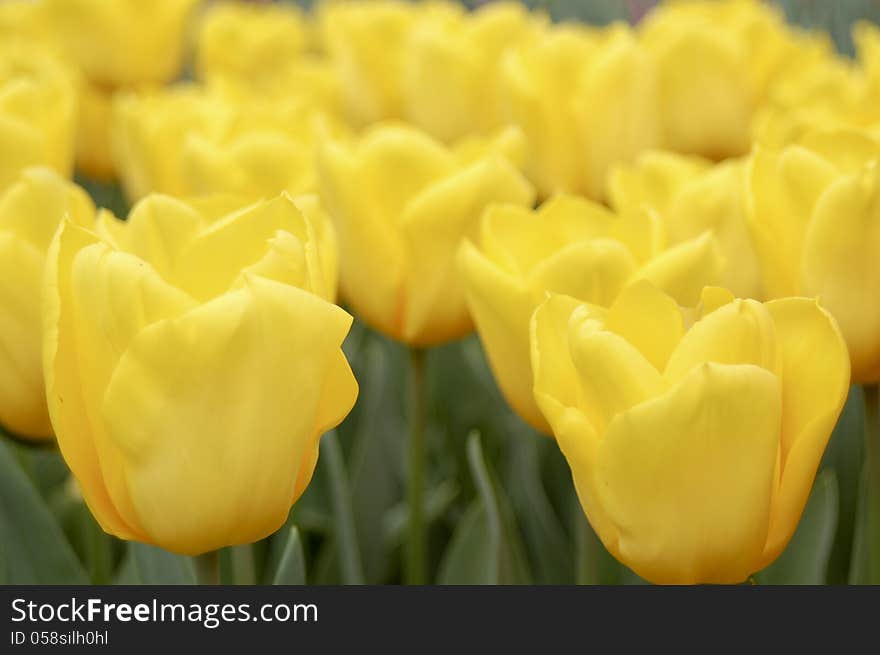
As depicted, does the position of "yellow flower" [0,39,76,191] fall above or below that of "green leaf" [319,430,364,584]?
above

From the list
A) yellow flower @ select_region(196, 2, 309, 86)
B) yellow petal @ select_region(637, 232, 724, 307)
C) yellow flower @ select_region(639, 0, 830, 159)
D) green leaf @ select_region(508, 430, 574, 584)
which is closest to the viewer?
yellow petal @ select_region(637, 232, 724, 307)

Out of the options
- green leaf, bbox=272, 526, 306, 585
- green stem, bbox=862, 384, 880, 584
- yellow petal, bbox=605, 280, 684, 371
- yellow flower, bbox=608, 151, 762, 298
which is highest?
yellow petal, bbox=605, 280, 684, 371

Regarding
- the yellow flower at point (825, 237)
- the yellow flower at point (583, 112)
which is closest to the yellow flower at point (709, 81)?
the yellow flower at point (583, 112)

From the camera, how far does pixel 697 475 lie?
0.47m

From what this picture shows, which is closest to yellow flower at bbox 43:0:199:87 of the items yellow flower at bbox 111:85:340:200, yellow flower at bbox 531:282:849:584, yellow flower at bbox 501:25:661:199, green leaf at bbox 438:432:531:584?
yellow flower at bbox 111:85:340:200

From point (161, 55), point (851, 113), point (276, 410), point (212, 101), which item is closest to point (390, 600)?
point (276, 410)

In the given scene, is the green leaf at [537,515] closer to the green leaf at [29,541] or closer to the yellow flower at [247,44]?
the green leaf at [29,541]

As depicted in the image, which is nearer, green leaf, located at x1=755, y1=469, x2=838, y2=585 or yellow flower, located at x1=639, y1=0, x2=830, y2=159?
green leaf, located at x1=755, y1=469, x2=838, y2=585

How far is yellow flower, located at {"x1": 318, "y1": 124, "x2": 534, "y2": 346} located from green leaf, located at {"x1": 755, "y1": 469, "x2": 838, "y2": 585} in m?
0.24

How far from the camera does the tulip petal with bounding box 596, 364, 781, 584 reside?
45cm

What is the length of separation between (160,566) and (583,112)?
52 cm

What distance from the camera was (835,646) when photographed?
0.47m

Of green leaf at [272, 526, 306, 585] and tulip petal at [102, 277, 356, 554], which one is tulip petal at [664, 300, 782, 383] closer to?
tulip petal at [102, 277, 356, 554]

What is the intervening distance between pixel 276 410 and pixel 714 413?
0.16 m
